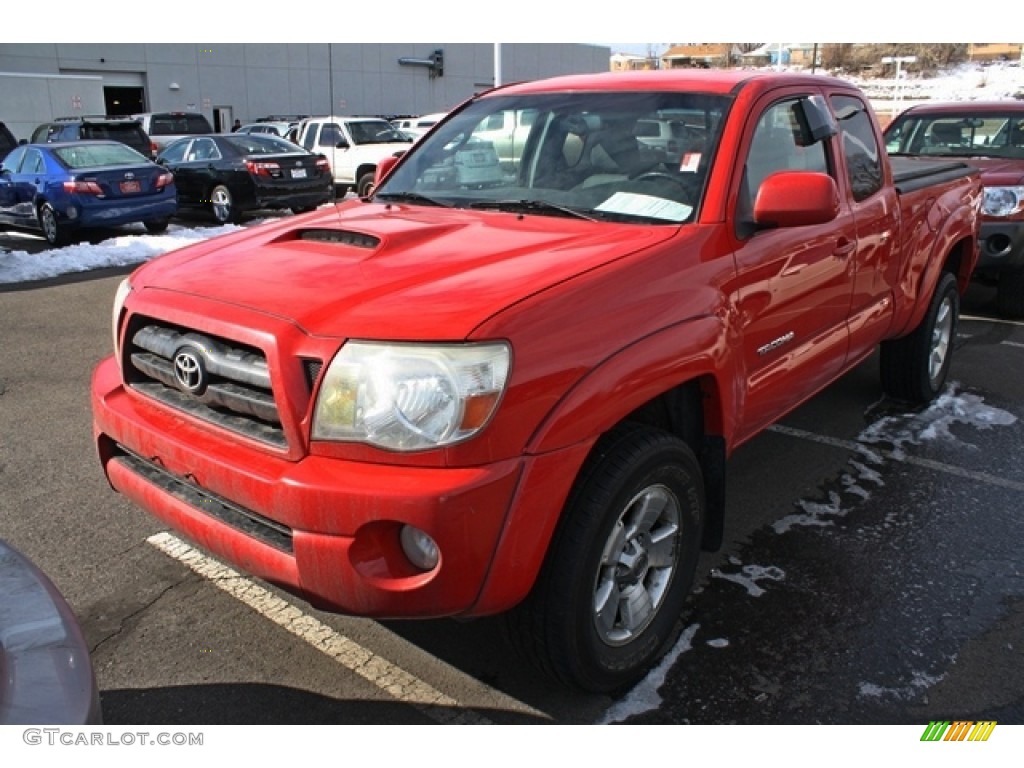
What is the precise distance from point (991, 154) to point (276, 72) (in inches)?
1481

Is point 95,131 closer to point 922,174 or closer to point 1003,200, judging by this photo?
point 1003,200

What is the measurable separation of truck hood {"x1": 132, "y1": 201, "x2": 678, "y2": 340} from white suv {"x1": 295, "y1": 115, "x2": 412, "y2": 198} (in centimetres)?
1415

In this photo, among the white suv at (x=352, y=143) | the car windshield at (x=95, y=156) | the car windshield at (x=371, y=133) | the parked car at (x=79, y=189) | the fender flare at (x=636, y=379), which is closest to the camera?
the fender flare at (x=636, y=379)

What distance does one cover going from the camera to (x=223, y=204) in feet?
46.4

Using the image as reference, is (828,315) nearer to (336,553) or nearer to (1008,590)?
(1008,590)

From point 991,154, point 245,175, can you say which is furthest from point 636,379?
point 245,175

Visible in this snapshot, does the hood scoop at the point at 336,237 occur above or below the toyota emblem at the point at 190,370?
above

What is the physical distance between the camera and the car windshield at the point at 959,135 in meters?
8.23

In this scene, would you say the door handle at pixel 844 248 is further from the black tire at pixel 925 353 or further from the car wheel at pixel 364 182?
the car wheel at pixel 364 182

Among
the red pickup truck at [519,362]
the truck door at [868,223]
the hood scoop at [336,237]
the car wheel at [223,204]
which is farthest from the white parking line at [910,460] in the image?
the car wheel at [223,204]

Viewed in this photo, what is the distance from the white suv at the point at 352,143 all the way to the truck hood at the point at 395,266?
1415 cm

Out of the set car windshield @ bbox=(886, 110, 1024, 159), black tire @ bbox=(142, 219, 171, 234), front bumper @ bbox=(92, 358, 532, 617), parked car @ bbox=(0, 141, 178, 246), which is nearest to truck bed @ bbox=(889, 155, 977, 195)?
car windshield @ bbox=(886, 110, 1024, 159)

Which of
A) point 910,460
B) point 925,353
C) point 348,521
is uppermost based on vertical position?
point 348,521

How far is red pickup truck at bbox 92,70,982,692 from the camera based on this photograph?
7.39 feet
